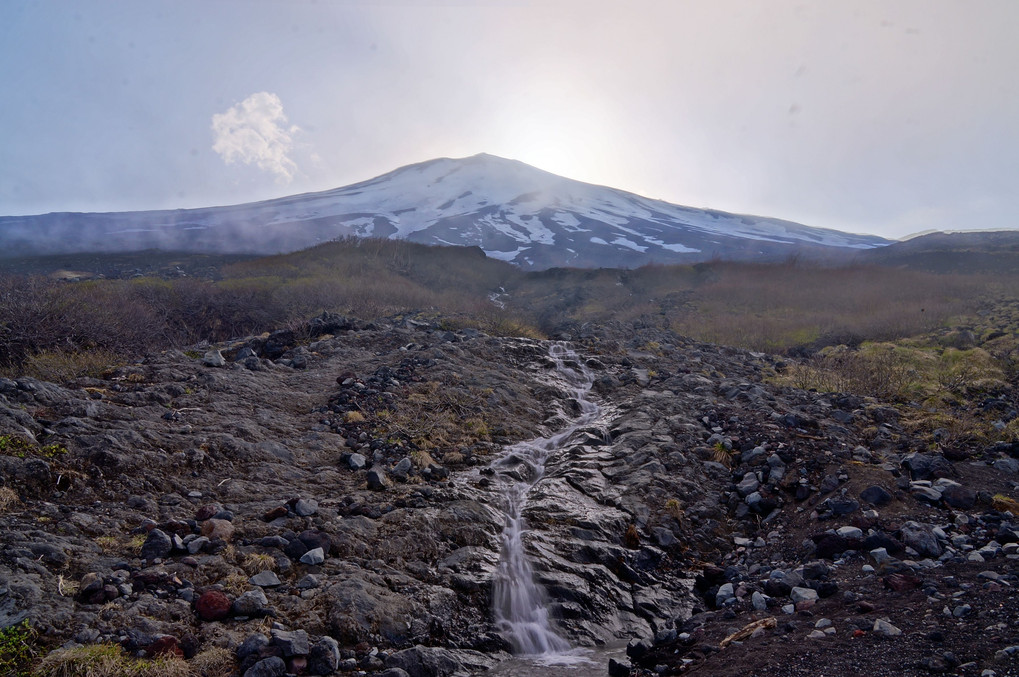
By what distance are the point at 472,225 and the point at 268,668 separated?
4687 cm

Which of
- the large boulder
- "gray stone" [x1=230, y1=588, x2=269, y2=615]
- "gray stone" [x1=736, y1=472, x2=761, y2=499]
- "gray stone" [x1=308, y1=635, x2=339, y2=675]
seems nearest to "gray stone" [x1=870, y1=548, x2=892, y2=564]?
"gray stone" [x1=736, y1=472, x2=761, y2=499]

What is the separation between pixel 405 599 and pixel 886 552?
424 cm

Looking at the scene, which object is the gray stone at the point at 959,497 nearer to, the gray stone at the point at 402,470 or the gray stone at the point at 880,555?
the gray stone at the point at 880,555

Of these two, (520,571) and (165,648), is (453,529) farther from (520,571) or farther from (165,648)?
(165,648)

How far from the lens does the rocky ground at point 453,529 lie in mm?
3668

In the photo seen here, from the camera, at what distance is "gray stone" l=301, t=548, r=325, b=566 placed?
4715mm

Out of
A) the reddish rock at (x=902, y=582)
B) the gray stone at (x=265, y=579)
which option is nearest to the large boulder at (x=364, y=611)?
the gray stone at (x=265, y=579)

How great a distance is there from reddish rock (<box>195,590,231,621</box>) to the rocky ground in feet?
0.05

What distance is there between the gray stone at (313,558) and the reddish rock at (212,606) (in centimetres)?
78

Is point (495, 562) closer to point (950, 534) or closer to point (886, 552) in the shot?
point (886, 552)

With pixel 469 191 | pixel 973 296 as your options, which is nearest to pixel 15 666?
pixel 973 296

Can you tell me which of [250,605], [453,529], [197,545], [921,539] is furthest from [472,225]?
[250,605]

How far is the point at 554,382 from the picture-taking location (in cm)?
1127

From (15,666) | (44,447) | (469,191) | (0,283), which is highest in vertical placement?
(469,191)
